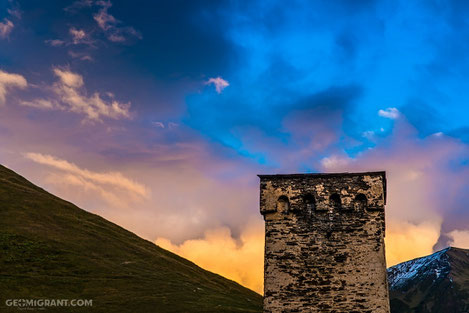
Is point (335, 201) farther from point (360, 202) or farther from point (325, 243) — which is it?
point (325, 243)

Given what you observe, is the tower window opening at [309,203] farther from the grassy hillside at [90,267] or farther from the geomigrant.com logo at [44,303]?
the geomigrant.com logo at [44,303]

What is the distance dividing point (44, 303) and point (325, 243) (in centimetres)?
4014

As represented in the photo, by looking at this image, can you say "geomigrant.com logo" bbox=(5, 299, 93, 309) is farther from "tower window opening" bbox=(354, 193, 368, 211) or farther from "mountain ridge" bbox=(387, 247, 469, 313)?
"mountain ridge" bbox=(387, 247, 469, 313)

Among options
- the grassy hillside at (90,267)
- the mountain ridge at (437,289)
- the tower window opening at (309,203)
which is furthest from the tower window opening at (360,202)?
the mountain ridge at (437,289)

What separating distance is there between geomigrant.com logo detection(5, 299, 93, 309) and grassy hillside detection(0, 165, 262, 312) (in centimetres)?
87

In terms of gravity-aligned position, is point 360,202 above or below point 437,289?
below

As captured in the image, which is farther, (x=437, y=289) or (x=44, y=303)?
(x=437, y=289)

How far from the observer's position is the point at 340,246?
23250 mm

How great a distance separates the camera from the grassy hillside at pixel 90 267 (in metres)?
58.5

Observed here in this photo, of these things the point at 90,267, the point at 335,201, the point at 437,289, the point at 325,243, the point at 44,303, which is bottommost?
the point at 44,303

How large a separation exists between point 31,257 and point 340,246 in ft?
183

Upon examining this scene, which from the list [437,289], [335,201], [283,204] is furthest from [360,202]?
[437,289]

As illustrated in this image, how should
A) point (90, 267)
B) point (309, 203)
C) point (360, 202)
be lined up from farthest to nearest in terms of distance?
point (90, 267) < point (309, 203) < point (360, 202)

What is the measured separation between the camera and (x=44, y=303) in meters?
53.8
